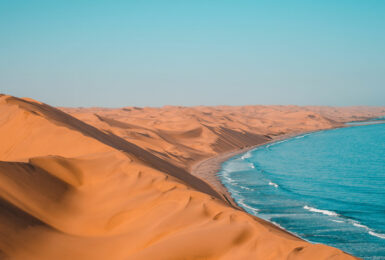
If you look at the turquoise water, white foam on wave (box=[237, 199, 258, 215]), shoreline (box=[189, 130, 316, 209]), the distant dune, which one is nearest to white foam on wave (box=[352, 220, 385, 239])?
the turquoise water

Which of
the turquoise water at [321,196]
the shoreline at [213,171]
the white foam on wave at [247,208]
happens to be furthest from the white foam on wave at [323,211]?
the shoreline at [213,171]

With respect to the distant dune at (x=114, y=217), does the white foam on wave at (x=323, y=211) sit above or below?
below

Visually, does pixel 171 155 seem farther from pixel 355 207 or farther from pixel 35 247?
pixel 35 247

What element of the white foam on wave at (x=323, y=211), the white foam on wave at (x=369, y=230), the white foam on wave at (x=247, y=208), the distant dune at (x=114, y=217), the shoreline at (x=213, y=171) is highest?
the distant dune at (x=114, y=217)

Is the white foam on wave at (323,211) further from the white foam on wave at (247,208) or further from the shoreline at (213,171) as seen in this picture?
the shoreline at (213,171)

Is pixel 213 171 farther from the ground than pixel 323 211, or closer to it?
closer to it

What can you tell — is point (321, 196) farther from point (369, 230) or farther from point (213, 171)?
point (213, 171)

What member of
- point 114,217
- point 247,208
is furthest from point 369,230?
point 114,217

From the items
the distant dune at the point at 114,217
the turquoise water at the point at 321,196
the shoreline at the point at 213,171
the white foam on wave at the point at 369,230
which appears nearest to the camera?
the distant dune at the point at 114,217
